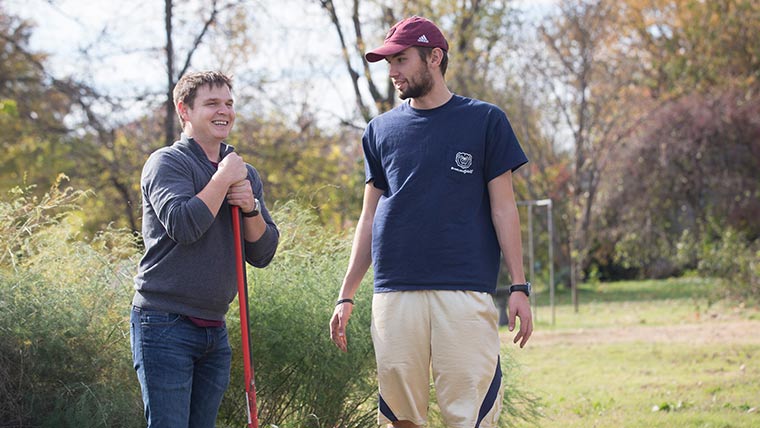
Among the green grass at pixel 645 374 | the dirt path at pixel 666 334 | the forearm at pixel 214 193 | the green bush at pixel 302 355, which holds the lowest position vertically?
the green grass at pixel 645 374

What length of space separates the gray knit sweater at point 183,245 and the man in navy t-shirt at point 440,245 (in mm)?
543

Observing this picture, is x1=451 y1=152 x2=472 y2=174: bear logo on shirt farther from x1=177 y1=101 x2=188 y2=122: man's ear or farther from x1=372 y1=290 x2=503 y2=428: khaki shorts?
x1=177 y1=101 x2=188 y2=122: man's ear

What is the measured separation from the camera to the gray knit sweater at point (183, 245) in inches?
118

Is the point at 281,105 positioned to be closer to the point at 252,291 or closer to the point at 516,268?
the point at 252,291

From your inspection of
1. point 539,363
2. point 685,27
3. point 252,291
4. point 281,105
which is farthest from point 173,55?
point 685,27

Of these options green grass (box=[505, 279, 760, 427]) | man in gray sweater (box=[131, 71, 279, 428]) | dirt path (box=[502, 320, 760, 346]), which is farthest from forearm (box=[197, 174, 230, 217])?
dirt path (box=[502, 320, 760, 346])

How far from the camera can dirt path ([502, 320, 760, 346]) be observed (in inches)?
403

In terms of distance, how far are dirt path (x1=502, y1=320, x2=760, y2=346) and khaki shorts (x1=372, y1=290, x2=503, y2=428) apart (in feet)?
23.0

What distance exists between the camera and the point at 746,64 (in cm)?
2173

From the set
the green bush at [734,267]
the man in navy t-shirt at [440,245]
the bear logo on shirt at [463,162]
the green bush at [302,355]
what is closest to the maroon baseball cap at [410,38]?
the man in navy t-shirt at [440,245]

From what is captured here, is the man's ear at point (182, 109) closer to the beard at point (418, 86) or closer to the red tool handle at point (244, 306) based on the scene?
the red tool handle at point (244, 306)

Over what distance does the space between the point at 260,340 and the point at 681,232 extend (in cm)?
1542

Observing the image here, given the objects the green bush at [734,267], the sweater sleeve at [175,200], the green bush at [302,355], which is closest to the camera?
the sweater sleeve at [175,200]

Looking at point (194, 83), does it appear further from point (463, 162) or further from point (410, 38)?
point (463, 162)
